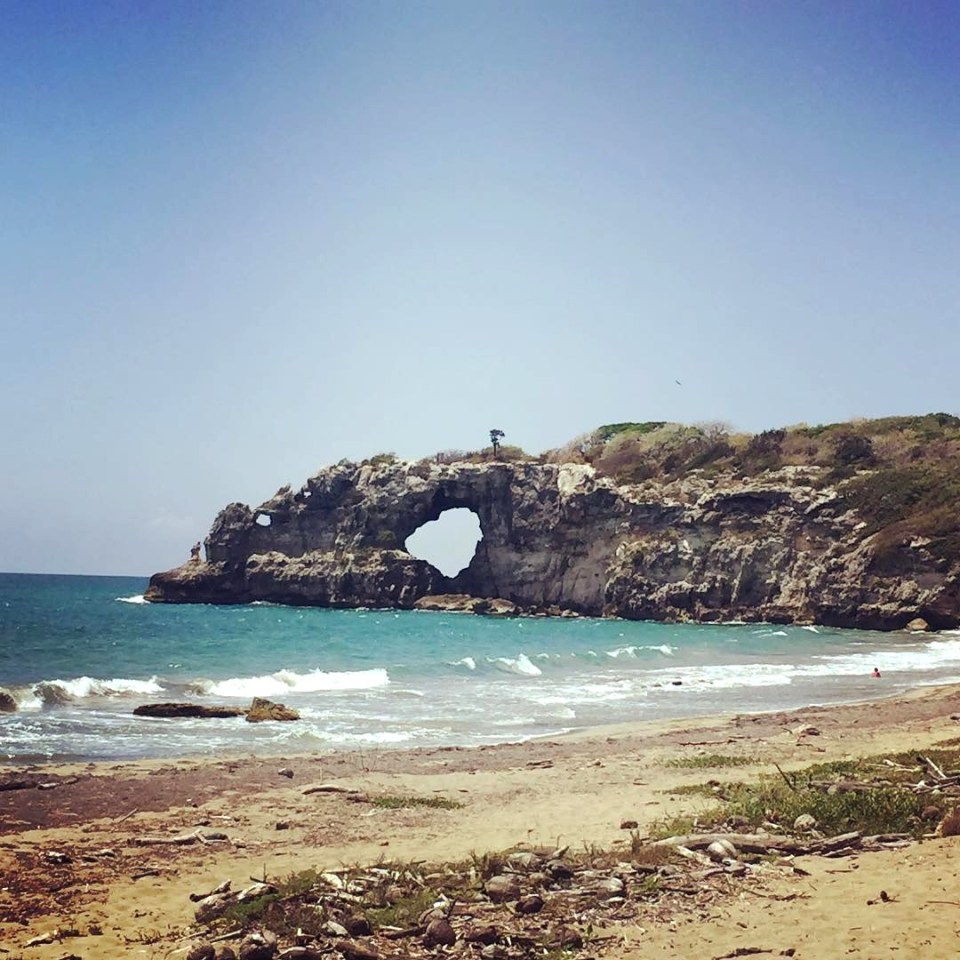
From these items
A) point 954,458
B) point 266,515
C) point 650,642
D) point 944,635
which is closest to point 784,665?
point 650,642

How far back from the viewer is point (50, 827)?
11891mm

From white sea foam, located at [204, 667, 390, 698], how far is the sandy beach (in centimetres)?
1351

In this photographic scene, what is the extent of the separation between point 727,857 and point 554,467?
285ft

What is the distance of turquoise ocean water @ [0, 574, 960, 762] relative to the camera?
21.5m

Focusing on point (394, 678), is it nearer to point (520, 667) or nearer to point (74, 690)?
point (520, 667)

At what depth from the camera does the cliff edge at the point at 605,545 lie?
71500 millimetres

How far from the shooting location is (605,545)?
8875 cm

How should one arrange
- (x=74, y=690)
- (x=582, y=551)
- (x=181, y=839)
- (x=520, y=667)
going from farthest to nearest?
1. (x=582, y=551)
2. (x=520, y=667)
3. (x=74, y=690)
4. (x=181, y=839)

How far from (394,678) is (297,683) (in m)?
4.07

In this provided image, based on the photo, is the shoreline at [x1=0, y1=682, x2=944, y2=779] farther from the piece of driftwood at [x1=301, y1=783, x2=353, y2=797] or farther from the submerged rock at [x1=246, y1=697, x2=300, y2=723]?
the piece of driftwood at [x1=301, y1=783, x2=353, y2=797]

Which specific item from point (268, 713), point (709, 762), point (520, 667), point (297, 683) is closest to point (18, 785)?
point (268, 713)

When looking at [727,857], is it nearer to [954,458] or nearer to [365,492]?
[954,458]

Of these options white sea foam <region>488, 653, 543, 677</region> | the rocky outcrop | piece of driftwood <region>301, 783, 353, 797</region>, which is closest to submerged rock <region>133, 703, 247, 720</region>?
piece of driftwood <region>301, 783, 353, 797</region>

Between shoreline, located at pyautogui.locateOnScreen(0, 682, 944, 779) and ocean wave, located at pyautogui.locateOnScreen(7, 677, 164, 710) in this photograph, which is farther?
ocean wave, located at pyautogui.locateOnScreen(7, 677, 164, 710)
